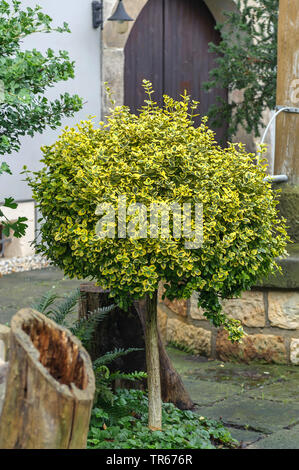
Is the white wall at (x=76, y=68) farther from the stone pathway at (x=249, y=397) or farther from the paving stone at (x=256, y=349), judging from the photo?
the paving stone at (x=256, y=349)

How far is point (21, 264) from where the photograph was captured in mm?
8250

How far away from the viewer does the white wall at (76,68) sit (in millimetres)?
7953

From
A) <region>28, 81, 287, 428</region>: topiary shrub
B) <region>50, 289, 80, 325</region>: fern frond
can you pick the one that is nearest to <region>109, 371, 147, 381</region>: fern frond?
<region>28, 81, 287, 428</region>: topiary shrub

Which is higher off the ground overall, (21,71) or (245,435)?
(21,71)

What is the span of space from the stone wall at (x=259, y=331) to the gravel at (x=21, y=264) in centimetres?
324

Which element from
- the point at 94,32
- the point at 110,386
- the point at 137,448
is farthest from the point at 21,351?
the point at 94,32

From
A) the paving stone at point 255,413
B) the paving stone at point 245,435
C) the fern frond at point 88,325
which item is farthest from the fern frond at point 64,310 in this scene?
the paving stone at point 245,435

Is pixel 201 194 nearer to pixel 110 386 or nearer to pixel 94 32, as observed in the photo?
pixel 110 386

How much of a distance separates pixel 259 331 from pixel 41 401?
126 inches

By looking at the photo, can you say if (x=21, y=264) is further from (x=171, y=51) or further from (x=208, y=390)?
(x=208, y=390)

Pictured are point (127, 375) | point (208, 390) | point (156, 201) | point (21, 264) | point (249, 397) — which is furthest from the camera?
point (21, 264)

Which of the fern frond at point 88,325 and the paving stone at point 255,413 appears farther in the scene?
the paving stone at point 255,413

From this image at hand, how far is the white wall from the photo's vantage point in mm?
7953

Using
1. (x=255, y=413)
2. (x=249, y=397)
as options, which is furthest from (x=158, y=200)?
(x=249, y=397)
